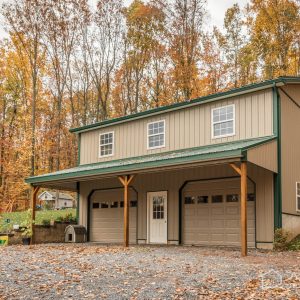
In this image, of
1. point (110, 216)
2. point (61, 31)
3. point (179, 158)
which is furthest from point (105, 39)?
point (179, 158)

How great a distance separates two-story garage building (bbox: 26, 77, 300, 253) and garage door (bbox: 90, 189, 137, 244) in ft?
0.14

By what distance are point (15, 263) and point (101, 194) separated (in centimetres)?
1007

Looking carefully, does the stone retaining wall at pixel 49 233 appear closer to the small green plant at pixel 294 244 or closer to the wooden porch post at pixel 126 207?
the wooden porch post at pixel 126 207

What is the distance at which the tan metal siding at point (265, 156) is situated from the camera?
1302 cm

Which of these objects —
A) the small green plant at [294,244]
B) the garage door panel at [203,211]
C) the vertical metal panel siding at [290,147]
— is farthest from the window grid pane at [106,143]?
the small green plant at [294,244]

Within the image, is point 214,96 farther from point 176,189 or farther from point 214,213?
point 214,213

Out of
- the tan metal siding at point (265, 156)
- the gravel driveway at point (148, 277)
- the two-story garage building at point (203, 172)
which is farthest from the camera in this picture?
the two-story garage building at point (203, 172)

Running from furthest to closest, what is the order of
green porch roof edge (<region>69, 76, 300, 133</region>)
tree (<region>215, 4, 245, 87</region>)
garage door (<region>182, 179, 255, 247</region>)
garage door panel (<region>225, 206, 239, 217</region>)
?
tree (<region>215, 4, 245, 87</region>) → garage door panel (<region>225, 206, 239, 217</region>) → garage door (<region>182, 179, 255, 247</region>) → green porch roof edge (<region>69, 76, 300, 133</region>)

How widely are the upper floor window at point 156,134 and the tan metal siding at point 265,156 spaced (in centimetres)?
505

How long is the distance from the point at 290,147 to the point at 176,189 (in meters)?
4.56

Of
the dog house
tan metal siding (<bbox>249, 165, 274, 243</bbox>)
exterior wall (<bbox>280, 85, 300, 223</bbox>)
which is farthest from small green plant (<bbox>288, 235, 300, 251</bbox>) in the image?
the dog house

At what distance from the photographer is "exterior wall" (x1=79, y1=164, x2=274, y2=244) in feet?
48.8

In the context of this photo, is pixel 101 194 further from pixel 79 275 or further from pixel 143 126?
pixel 79 275

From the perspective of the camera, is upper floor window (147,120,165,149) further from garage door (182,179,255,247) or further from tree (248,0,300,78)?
tree (248,0,300,78)
